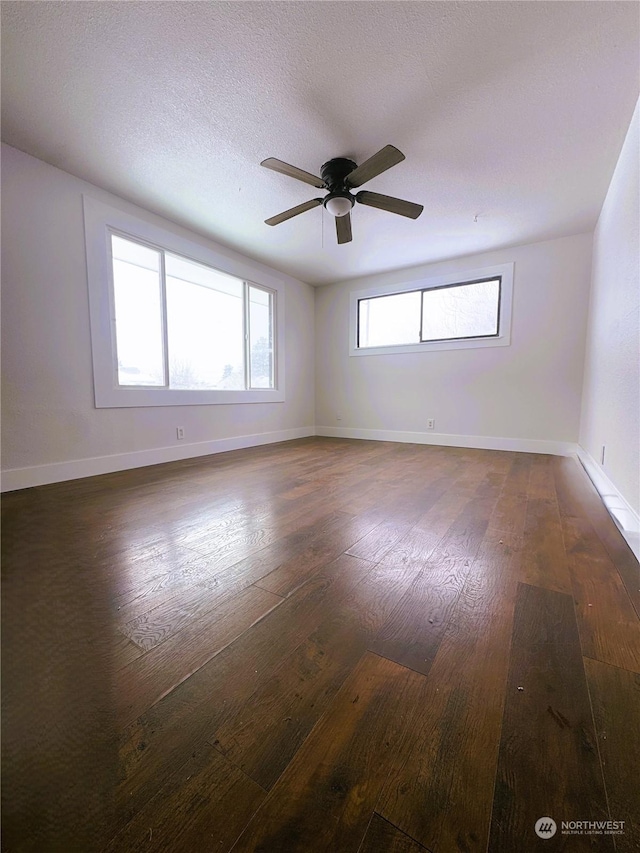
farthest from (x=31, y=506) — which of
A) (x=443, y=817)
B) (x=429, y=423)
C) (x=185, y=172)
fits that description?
(x=429, y=423)

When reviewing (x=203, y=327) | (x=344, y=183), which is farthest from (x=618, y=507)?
(x=203, y=327)

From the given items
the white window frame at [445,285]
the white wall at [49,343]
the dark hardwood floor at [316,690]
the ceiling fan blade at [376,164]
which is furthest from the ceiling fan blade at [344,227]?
the dark hardwood floor at [316,690]

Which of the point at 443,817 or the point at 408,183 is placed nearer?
the point at 443,817

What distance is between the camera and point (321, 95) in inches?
71.6

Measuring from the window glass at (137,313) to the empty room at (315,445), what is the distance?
3cm

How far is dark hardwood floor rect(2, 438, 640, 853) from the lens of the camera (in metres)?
0.50

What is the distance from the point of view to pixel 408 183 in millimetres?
2557

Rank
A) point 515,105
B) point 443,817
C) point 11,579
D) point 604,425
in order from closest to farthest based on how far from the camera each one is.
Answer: point 11,579
point 443,817
point 515,105
point 604,425

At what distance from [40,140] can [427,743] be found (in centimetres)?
365

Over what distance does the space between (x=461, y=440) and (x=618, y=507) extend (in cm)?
252

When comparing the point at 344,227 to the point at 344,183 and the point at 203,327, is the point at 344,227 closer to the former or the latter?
the point at 344,183

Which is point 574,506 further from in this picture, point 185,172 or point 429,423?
point 185,172

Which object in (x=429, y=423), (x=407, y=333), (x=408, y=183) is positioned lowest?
(x=429, y=423)

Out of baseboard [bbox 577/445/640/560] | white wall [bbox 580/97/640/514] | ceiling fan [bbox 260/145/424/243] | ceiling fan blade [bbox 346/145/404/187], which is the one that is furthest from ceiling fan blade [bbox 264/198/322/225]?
baseboard [bbox 577/445/640/560]
